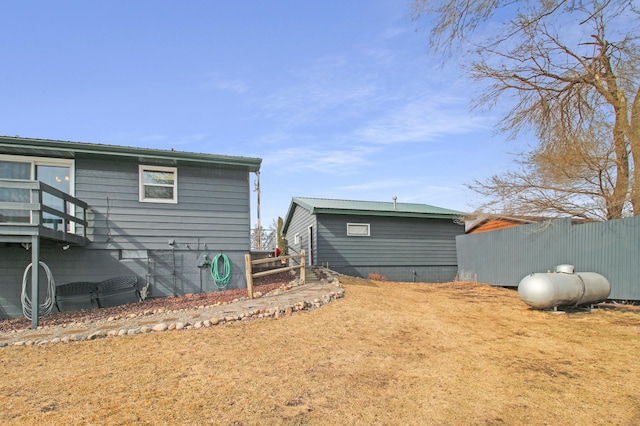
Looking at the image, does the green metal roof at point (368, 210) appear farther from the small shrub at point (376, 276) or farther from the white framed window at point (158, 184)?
the white framed window at point (158, 184)

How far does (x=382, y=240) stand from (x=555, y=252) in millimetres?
6476

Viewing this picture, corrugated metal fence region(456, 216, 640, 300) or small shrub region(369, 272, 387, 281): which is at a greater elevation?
corrugated metal fence region(456, 216, 640, 300)

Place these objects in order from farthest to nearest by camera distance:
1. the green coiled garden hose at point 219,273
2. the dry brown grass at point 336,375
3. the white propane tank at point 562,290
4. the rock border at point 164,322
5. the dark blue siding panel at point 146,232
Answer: the green coiled garden hose at point 219,273 → the dark blue siding panel at point 146,232 → the white propane tank at point 562,290 → the rock border at point 164,322 → the dry brown grass at point 336,375

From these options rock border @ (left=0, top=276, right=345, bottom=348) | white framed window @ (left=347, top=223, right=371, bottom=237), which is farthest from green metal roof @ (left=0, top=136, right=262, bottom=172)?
white framed window @ (left=347, top=223, right=371, bottom=237)

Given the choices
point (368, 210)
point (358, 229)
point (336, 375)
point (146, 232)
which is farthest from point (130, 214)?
point (368, 210)

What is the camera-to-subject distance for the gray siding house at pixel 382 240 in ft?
51.4

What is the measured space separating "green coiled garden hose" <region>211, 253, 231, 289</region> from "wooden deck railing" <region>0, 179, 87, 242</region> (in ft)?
10.7

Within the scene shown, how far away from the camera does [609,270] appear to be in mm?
10305

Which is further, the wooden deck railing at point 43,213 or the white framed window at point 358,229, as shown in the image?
the white framed window at point 358,229

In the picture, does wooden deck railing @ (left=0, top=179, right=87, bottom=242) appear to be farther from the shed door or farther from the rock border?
the shed door

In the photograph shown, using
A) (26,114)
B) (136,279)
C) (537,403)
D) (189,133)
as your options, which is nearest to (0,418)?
(537,403)

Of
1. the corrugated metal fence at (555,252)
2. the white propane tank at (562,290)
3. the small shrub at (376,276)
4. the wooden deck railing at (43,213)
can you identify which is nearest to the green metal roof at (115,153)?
the wooden deck railing at (43,213)

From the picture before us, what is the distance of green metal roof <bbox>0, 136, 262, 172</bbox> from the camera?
9000 mm

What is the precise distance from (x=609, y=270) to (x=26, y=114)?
56.6 ft
